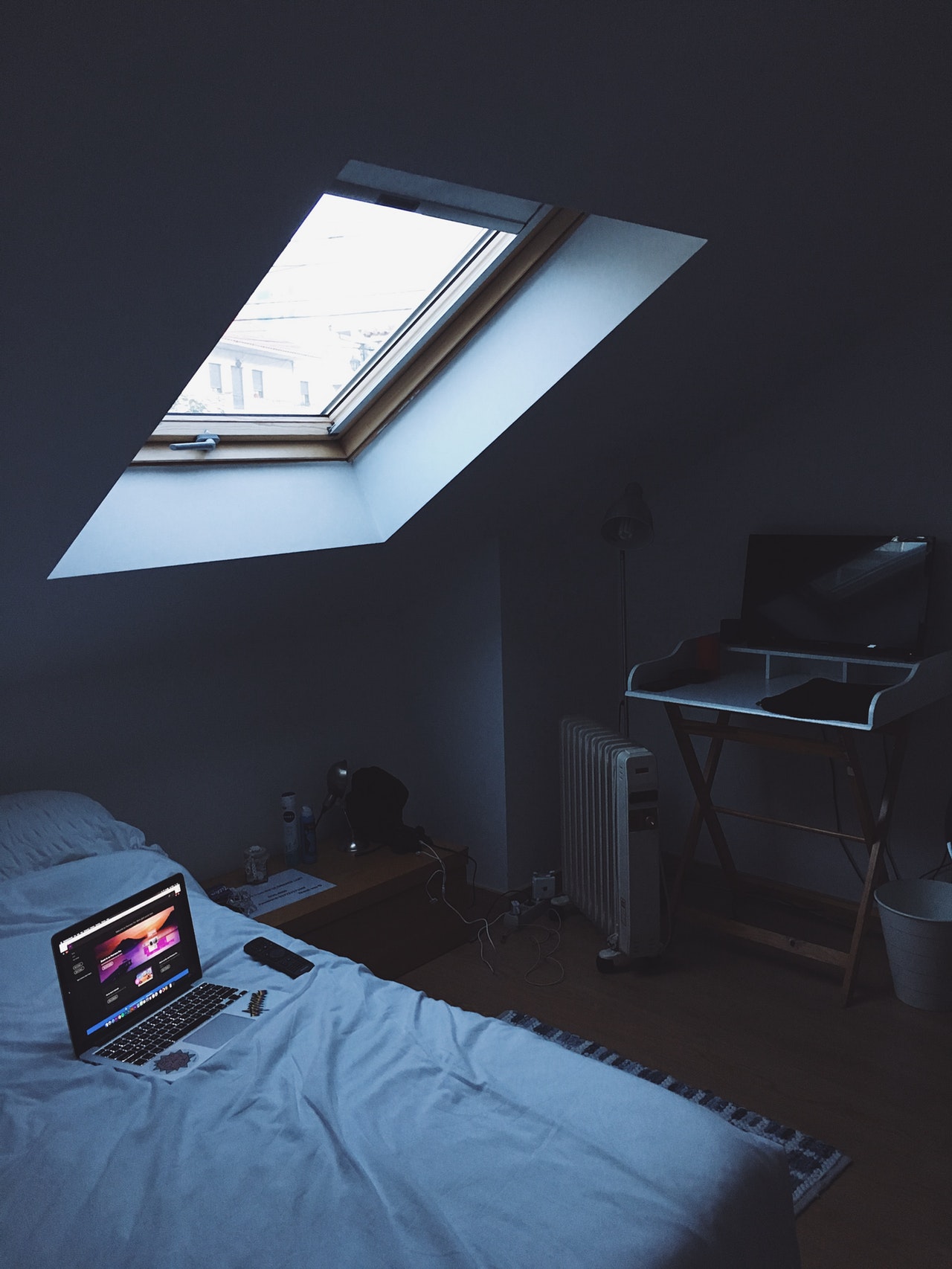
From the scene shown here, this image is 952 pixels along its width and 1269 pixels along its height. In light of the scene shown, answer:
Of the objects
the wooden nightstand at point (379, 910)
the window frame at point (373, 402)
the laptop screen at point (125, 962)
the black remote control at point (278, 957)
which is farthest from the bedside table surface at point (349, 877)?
the window frame at point (373, 402)

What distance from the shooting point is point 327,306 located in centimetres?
283

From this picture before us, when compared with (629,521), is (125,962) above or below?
below

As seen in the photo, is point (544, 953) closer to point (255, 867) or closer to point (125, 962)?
point (255, 867)

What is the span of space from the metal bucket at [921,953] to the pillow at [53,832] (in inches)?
91.9

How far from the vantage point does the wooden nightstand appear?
306 centimetres

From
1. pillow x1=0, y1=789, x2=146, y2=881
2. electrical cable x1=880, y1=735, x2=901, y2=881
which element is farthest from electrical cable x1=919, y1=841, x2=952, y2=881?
pillow x1=0, y1=789, x2=146, y2=881

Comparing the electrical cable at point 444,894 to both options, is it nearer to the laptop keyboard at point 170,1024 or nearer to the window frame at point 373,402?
the laptop keyboard at point 170,1024

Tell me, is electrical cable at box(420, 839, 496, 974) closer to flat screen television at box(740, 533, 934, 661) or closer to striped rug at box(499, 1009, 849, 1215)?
striped rug at box(499, 1009, 849, 1215)

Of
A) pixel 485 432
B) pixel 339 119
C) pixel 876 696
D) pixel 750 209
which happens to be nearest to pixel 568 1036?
pixel 876 696

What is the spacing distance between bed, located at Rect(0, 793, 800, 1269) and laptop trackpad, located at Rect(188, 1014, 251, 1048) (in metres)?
0.04

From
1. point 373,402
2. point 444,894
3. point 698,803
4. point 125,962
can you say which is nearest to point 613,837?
point 698,803

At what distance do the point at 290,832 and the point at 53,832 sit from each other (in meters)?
0.98

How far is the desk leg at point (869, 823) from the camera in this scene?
120 inches

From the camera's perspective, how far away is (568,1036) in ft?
9.60
